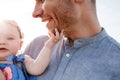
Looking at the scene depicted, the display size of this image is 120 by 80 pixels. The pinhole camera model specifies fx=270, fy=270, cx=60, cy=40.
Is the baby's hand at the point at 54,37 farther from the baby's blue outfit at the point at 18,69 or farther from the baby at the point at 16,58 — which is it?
the baby's blue outfit at the point at 18,69

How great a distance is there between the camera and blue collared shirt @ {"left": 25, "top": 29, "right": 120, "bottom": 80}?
8.85 feet

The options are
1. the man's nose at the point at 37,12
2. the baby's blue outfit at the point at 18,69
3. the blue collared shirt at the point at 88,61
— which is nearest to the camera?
the blue collared shirt at the point at 88,61

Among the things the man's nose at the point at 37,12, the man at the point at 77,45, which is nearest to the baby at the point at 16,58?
the man at the point at 77,45

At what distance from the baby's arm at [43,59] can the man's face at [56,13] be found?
0.40 feet

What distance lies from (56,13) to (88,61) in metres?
0.70

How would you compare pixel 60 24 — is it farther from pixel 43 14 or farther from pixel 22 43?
pixel 22 43

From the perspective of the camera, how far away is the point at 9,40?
10.1 ft

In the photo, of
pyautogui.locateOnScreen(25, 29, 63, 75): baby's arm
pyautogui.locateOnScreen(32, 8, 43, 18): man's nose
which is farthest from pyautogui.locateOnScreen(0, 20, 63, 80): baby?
pyautogui.locateOnScreen(32, 8, 43, 18): man's nose

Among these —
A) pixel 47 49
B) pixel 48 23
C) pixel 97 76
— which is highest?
pixel 48 23

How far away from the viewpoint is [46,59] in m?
2.89

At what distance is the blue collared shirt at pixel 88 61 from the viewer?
2697mm

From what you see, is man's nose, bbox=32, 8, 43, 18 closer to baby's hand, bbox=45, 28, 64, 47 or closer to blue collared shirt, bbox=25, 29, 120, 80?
baby's hand, bbox=45, 28, 64, 47

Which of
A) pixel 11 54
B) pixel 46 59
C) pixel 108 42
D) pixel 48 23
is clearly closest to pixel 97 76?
pixel 108 42

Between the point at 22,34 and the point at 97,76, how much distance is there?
3.61ft
